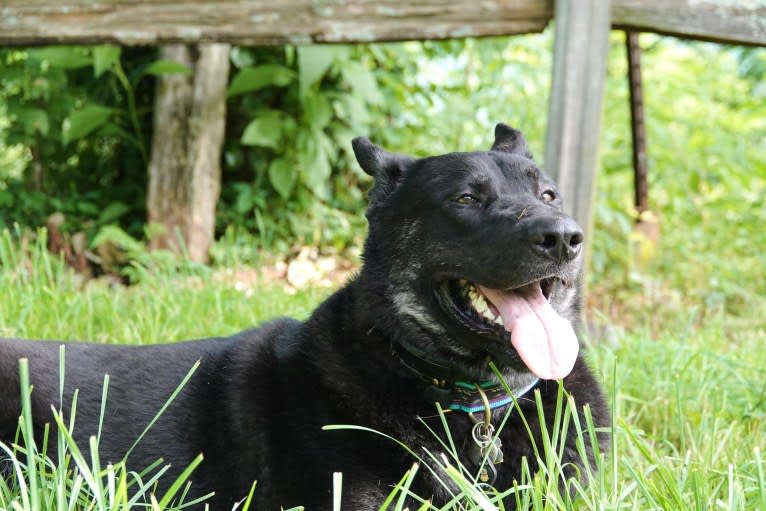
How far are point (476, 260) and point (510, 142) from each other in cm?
89

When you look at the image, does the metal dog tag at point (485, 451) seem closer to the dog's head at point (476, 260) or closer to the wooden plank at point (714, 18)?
the dog's head at point (476, 260)

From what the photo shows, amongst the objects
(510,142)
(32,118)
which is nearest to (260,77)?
(32,118)

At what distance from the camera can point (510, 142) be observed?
3.32m

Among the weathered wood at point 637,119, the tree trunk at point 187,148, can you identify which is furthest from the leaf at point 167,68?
the weathered wood at point 637,119

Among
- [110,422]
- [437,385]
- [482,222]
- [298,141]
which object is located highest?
[298,141]

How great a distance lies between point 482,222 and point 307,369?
700 millimetres

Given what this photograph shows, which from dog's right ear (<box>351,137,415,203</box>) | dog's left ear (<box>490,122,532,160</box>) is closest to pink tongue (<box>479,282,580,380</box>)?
dog's right ear (<box>351,137,415,203</box>)

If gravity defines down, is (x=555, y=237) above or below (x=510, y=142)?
below

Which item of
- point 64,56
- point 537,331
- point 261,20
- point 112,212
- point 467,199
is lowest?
point 537,331

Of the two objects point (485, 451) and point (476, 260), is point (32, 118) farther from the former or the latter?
point (485, 451)

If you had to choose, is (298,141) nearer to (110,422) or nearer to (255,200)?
(255,200)

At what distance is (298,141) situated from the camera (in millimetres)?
6133

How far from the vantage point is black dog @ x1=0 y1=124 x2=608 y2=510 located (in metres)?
2.48

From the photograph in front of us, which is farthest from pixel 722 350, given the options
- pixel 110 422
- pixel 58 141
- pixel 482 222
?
pixel 58 141
